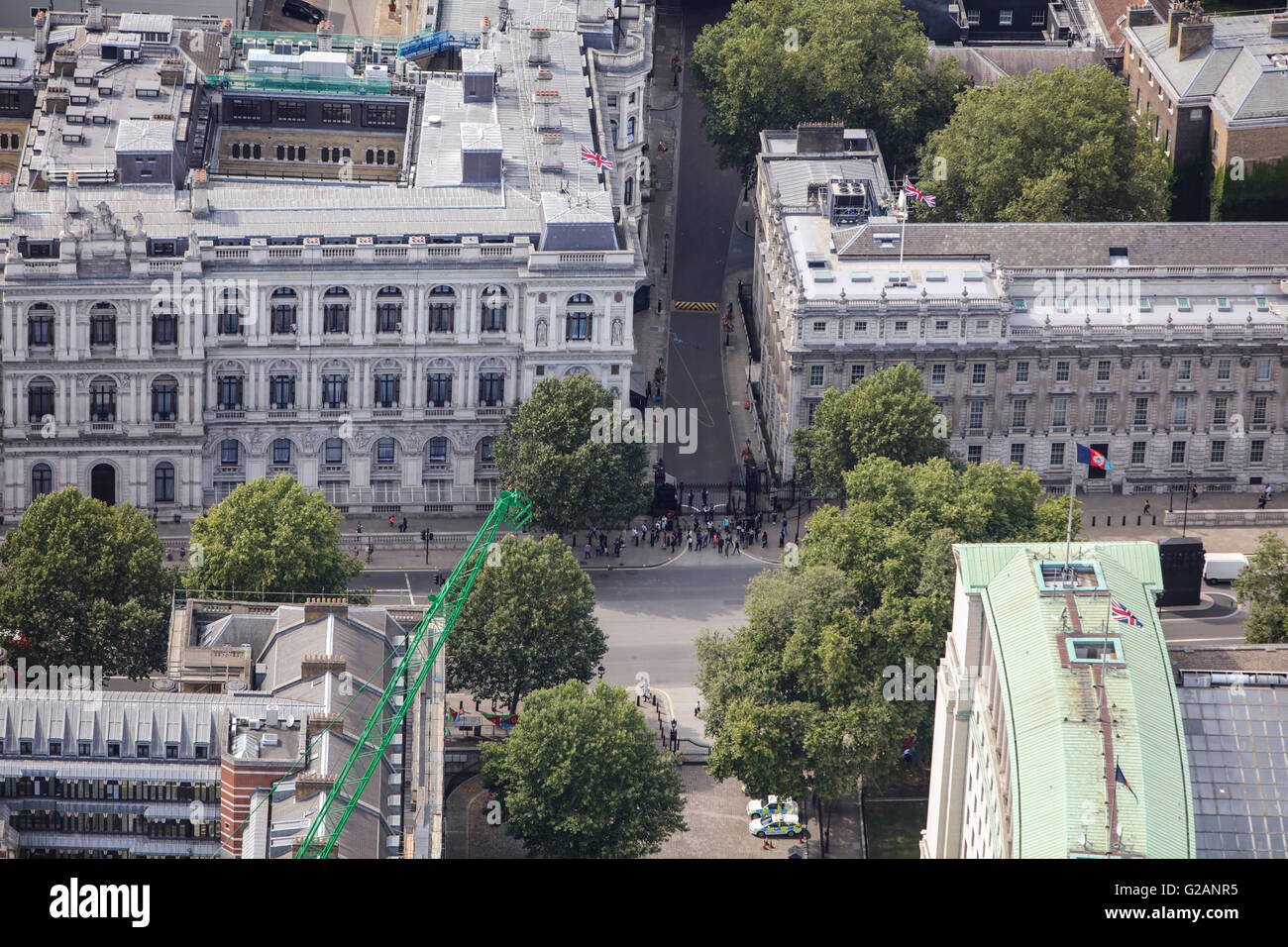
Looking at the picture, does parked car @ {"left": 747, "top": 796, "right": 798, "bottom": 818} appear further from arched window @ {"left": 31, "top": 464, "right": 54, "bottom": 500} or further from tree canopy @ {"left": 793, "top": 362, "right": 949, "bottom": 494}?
arched window @ {"left": 31, "top": 464, "right": 54, "bottom": 500}

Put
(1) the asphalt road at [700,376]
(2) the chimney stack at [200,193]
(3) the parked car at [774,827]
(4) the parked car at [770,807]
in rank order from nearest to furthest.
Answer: (3) the parked car at [774,827]
(4) the parked car at [770,807]
(2) the chimney stack at [200,193]
(1) the asphalt road at [700,376]

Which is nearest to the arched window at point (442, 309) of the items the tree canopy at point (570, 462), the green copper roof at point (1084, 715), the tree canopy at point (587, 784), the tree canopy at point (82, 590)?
the tree canopy at point (570, 462)

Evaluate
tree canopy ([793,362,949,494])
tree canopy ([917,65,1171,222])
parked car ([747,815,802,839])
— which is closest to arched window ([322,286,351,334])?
tree canopy ([793,362,949,494])

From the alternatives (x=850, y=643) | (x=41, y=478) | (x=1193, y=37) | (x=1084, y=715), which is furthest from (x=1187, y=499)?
(x=41, y=478)

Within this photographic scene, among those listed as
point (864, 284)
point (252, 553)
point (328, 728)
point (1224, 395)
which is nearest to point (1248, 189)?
point (1224, 395)

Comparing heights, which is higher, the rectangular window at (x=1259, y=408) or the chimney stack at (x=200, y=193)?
the chimney stack at (x=200, y=193)

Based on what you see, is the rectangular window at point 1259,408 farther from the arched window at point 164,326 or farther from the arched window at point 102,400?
the arched window at point 102,400
